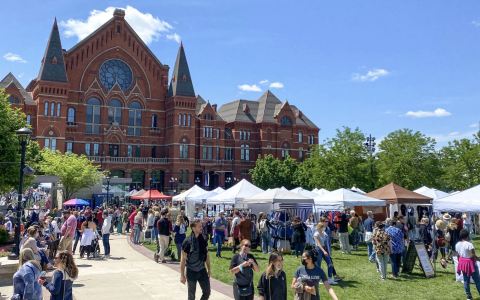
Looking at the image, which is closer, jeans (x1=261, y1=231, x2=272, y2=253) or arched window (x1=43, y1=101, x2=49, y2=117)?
jeans (x1=261, y1=231, x2=272, y2=253)

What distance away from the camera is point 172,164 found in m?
65.8

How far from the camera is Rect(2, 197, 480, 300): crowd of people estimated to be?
6.82 meters

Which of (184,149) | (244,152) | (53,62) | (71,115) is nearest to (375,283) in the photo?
(184,149)

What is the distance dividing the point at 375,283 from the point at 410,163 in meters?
32.7

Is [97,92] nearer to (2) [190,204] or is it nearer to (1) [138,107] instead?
(1) [138,107]

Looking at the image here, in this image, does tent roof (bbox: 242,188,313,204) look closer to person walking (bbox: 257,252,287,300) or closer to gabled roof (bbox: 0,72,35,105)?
person walking (bbox: 257,252,287,300)

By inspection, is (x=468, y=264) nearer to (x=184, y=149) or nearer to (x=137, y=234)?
(x=137, y=234)

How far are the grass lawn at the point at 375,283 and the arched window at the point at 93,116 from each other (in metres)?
50.5

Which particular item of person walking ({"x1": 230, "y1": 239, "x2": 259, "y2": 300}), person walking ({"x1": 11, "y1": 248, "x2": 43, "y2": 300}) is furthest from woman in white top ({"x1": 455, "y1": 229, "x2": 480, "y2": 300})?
person walking ({"x1": 11, "y1": 248, "x2": 43, "y2": 300})

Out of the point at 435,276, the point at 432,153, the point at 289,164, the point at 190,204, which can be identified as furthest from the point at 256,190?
the point at 289,164

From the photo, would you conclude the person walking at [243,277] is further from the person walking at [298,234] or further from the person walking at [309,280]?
the person walking at [298,234]

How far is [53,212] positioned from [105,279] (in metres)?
18.3

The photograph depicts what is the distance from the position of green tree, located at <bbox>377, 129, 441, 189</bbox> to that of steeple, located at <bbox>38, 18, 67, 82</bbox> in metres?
43.0

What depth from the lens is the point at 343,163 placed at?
147ft
